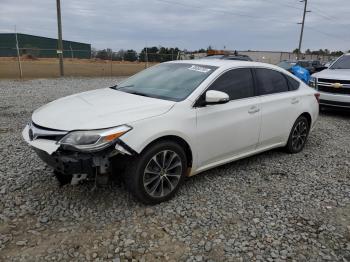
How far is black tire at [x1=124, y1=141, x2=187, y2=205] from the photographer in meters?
3.46

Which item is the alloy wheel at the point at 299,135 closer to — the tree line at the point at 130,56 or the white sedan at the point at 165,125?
the white sedan at the point at 165,125

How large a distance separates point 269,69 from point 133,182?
2.95m

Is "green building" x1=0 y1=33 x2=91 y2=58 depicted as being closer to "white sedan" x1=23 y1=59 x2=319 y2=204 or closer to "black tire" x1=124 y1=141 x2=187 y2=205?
"white sedan" x1=23 y1=59 x2=319 y2=204

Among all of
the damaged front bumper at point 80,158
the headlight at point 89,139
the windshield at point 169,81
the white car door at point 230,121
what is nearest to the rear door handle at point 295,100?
the white car door at point 230,121

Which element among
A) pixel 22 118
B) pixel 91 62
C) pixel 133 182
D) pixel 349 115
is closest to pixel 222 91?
pixel 133 182

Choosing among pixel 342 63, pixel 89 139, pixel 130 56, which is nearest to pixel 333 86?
pixel 342 63

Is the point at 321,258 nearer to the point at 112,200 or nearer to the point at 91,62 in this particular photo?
the point at 112,200

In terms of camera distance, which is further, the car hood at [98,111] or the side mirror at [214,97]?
the side mirror at [214,97]

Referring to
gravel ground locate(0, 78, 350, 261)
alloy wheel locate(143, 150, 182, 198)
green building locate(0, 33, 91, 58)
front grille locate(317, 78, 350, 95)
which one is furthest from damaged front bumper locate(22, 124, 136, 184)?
green building locate(0, 33, 91, 58)

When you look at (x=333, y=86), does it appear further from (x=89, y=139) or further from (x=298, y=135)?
(x=89, y=139)

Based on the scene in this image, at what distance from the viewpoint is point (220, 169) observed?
4.94 m

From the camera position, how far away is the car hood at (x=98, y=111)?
132 inches

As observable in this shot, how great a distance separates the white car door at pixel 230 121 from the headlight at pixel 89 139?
45.4 inches

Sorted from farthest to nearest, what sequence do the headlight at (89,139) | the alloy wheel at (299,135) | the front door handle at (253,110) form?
1. the alloy wheel at (299,135)
2. the front door handle at (253,110)
3. the headlight at (89,139)
